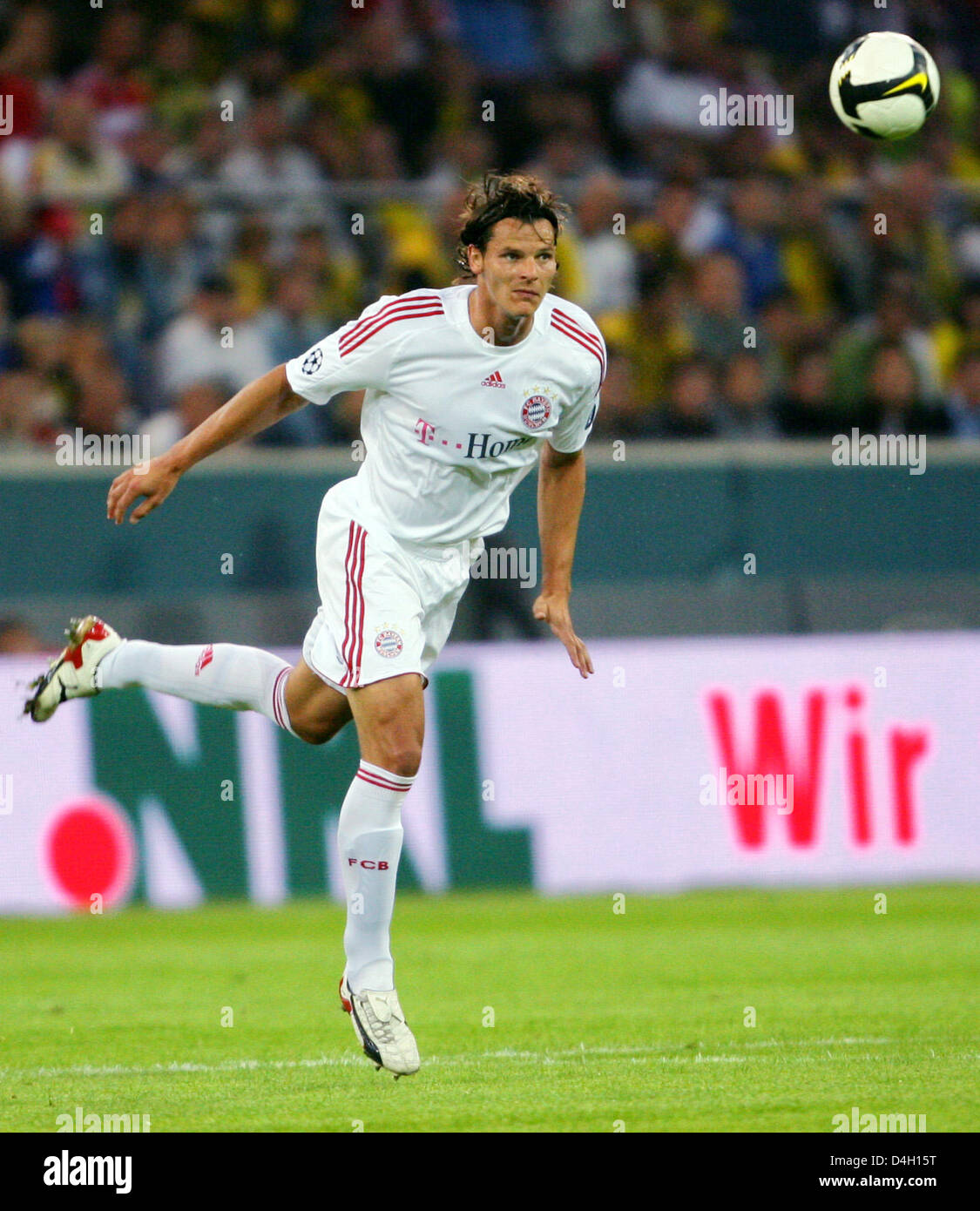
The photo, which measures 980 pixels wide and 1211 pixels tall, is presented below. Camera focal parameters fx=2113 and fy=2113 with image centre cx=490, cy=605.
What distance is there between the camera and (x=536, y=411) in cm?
639

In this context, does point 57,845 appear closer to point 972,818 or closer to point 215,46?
point 972,818

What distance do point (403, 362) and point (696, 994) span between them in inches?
120

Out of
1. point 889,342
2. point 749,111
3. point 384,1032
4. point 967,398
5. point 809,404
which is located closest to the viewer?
point 384,1032

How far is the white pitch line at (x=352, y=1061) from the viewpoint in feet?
21.1

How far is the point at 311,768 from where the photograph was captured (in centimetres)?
1093

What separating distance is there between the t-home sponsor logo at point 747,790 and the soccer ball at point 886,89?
12.7ft

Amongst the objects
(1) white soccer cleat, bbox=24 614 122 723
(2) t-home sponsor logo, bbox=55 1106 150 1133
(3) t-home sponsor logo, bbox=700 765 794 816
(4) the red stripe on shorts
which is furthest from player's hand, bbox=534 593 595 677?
(3) t-home sponsor logo, bbox=700 765 794 816

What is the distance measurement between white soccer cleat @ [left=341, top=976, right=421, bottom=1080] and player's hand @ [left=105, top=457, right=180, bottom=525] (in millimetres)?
1535

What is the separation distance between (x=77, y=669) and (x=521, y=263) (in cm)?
227

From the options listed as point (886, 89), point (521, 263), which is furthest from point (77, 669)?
point (886, 89)

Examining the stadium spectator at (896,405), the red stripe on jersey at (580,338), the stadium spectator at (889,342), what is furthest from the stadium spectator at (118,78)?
the red stripe on jersey at (580,338)

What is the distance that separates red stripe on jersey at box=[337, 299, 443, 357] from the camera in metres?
6.30

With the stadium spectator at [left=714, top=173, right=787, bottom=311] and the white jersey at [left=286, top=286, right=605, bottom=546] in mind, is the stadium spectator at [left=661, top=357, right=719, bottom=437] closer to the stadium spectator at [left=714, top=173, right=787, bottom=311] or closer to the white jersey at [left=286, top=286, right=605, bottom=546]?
the stadium spectator at [left=714, top=173, right=787, bottom=311]

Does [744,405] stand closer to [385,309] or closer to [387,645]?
[385,309]
